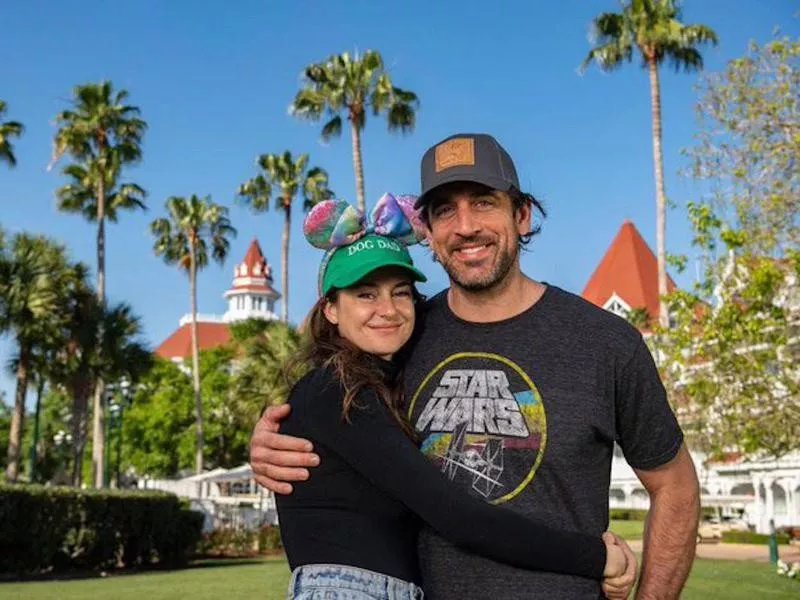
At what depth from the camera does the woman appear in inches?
104

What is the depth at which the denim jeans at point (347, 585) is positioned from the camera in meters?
2.63

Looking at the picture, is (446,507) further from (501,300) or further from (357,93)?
(357,93)

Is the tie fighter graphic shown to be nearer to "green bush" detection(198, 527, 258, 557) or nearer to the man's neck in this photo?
the man's neck

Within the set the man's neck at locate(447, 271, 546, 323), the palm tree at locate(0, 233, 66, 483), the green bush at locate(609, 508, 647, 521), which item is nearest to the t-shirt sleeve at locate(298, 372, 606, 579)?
the man's neck at locate(447, 271, 546, 323)

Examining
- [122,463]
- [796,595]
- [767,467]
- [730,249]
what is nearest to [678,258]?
[730,249]

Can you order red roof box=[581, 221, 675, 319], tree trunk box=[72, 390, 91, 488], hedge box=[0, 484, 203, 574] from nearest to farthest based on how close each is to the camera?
hedge box=[0, 484, 203, 574] < tree trunk box=[72, 390, 91, 488] < red roof box=[581, 221, 675, 319]

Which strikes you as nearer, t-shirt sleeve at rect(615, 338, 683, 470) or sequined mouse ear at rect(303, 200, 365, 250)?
t-shirt sleeve at rect(615, 338, 683, 470)

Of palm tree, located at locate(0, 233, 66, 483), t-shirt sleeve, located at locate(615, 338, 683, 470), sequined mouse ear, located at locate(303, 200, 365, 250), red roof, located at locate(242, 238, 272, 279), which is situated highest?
red roof, located at locate(242, 238, 272, 279)

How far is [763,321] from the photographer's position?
17.0 m

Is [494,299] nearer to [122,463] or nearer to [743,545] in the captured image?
[743,545]

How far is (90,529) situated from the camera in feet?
70.7

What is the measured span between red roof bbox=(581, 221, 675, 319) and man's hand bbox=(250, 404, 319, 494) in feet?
228

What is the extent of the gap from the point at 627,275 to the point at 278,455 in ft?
247

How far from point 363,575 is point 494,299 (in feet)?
3.32
